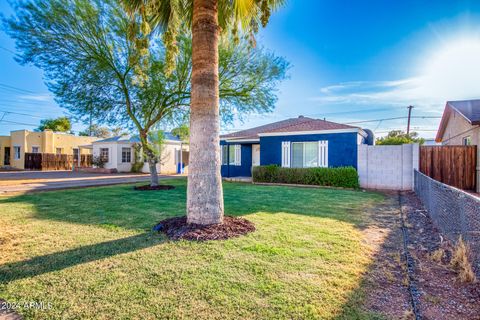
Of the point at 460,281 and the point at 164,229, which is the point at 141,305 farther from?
the point at 460,281

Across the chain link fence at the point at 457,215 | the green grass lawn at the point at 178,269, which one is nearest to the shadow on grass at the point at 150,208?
the green grass lawn at the point at 178,269

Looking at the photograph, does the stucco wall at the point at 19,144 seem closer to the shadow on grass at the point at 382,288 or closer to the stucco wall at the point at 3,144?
the stucco wall at the point at 3,144

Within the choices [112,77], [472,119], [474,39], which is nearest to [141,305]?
[112,77]

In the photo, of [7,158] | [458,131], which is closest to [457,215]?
[458,131]

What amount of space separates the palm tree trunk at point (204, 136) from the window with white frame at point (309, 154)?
10958 mm

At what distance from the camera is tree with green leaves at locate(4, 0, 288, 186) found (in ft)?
33.7

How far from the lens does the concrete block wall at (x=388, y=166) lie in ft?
44.4

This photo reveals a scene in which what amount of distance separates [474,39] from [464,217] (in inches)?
336

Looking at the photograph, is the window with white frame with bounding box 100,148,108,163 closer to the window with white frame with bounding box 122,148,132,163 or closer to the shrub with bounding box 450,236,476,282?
the window with white frame with bounding box 122,148,132,163

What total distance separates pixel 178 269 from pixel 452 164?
14089mm

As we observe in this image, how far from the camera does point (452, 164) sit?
12.6 meters

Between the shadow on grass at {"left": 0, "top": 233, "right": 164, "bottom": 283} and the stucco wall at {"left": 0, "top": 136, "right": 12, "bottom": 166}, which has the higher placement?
the stucco wall at {"left": 0, "top": 136, "right": 12, "bottom": 166}

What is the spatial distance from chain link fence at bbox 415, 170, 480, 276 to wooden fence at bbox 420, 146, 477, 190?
7.50 meters

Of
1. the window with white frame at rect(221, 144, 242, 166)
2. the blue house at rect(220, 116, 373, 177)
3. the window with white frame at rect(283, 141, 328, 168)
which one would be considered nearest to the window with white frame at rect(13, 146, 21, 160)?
the window with white frame at rect(221, 144, 242, 166)
